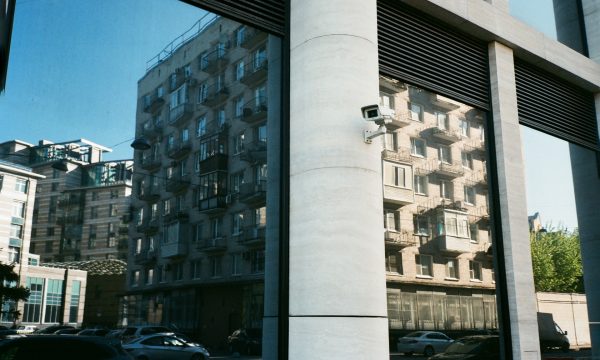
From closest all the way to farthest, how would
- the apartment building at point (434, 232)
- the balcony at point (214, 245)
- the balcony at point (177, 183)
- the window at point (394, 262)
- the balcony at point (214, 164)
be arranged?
the balcony at point (177, 183) → the balcony at point (214, 164) → the apartment building at point (434, 232) → the window at point (394, 262) → the balcony at point (214, 245)

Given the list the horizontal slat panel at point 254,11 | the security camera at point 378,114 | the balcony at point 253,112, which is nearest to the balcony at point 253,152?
the balcony at point 253,112

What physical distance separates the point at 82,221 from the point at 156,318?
1398 centimetres

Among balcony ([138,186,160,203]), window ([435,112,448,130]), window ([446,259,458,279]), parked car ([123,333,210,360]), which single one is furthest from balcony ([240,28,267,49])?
window ([446,259,458,279])

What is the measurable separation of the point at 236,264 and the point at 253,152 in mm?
8317

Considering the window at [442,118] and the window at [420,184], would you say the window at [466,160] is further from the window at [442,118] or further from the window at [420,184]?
the window at [442,118]

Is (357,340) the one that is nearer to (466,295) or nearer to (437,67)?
(437,67)

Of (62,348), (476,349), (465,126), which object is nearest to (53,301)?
(62,348)

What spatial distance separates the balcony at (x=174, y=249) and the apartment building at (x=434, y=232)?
1231cm

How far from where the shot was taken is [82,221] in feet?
37.1

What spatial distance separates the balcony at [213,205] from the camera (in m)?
31.3

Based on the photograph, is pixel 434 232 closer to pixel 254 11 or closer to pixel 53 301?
pixel 53 301

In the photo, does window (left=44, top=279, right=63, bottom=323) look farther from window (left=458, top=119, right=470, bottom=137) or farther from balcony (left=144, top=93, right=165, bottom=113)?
window (left=458, top=119, right=470, bottom=137)

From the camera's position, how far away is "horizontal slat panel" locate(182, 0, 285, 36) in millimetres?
7309

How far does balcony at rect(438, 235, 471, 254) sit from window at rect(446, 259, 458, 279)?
746 millimetres
